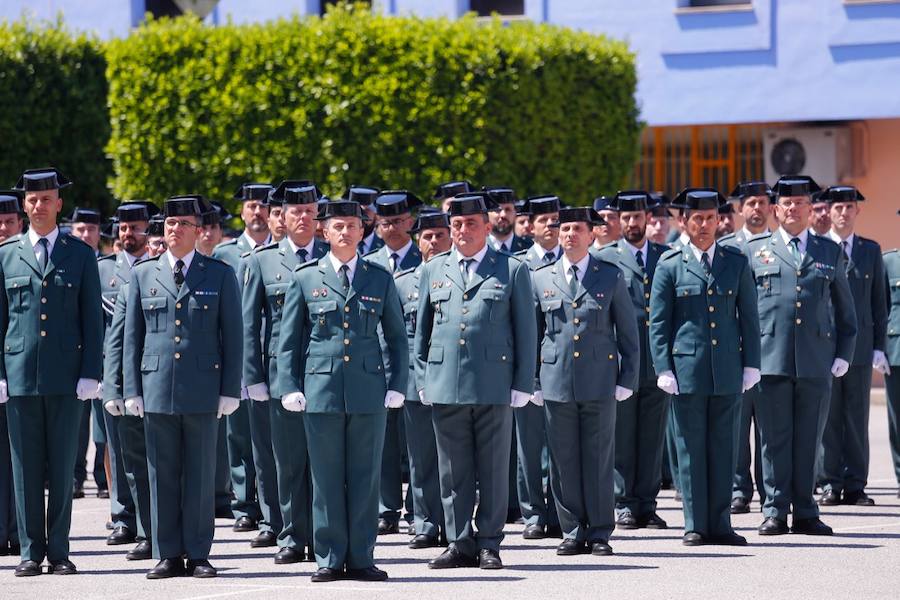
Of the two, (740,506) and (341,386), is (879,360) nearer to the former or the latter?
(740,506)

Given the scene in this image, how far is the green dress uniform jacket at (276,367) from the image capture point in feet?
34.0

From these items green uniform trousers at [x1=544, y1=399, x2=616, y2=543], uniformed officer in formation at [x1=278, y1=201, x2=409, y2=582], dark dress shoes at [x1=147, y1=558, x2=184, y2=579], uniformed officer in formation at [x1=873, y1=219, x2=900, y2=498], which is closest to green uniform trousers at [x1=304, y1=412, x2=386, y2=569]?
uniformed officer in formation at [x1=278, y1=201, x2=409, y2=582]

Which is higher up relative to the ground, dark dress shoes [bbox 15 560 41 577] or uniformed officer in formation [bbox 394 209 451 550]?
uniformed officer in formation [bbox 394 209 451 550]

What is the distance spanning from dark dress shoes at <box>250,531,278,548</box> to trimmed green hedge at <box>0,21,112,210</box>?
1302cm

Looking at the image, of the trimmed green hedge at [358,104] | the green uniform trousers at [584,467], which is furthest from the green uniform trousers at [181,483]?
the trimmed green hedge at [358,104]

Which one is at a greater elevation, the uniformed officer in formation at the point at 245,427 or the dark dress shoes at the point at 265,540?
the uniformed officer in formation at the point at 245,427

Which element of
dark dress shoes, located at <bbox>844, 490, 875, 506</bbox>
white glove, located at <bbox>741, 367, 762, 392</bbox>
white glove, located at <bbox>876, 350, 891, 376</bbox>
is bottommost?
dark dress shoes, located at <bbox>844, 490, 875, 506</bbox>

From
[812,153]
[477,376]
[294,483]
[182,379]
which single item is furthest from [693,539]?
[812,153]

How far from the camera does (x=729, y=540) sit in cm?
1097

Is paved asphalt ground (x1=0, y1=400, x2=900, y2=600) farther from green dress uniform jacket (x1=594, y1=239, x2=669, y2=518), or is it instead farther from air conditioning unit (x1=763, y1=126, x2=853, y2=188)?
air conditioning unit (x1=763, y1=126, x2=853, y2=188)

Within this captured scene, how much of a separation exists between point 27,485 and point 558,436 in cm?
325

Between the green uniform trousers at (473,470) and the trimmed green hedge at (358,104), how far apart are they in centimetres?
1090

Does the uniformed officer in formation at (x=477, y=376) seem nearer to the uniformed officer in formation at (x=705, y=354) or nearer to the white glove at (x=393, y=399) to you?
the white glove at (x=393, y=399)

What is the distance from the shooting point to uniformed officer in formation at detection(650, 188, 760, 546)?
1099 cm
